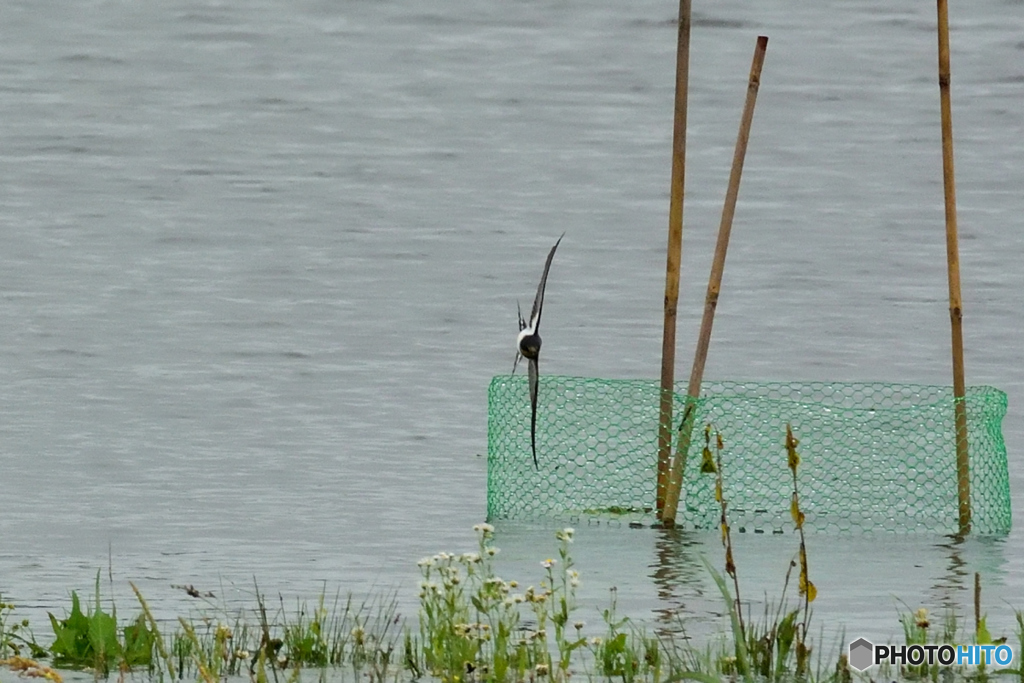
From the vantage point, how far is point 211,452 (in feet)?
39.7

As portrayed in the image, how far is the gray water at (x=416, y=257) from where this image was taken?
9.37m

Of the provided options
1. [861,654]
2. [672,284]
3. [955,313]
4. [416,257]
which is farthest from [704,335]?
[416,257]

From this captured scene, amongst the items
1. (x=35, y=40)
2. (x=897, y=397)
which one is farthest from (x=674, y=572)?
(x=35, y=40)

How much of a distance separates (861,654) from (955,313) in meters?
4.10

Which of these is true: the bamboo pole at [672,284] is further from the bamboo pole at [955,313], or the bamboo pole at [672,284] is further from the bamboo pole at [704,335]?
the bamboo pole at [955,313]

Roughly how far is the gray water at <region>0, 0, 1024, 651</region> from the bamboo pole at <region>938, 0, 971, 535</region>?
0.38m

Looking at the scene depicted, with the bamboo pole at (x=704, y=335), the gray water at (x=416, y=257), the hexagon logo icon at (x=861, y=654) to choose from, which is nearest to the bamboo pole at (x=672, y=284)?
the bamboo pole at (x=704, y=335)

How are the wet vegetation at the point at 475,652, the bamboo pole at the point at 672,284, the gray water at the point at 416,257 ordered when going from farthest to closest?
the bamboo pole at the point at 672,284
the gray water at the point at 416,257
the wet vegetation at the point at 475,652

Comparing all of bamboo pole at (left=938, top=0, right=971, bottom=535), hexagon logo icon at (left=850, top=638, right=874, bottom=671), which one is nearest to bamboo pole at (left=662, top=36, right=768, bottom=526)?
bamboo pole at (left=938, top=0, right=971, bottom=535)

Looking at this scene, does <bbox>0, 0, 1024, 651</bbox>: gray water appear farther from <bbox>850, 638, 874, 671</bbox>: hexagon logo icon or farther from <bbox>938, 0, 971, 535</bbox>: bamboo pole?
<bbox>850, 638, 874, 671</bbox>: hexagon logo icon

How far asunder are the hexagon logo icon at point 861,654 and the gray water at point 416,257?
2.63 feet

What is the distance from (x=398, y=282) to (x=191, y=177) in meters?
5.51

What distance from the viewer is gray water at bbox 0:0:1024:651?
30.7ft

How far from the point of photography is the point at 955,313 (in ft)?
33.2
